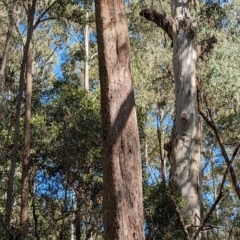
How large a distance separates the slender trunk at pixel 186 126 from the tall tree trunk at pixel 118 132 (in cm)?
381

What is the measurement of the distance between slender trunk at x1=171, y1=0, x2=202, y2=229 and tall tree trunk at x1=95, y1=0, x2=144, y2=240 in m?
3.81

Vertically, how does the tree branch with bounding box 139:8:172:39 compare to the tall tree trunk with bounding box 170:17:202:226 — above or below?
above

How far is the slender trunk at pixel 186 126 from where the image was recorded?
6.59 meters

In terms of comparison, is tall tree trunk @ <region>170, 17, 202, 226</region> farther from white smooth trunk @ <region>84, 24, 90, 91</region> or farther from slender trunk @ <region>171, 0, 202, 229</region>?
white smooth trunk @ <region>84, 24, 90, 91</region>

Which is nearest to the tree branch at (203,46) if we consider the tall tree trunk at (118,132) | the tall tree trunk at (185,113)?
the tall tree trunk at (185,113)

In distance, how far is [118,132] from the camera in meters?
2.58

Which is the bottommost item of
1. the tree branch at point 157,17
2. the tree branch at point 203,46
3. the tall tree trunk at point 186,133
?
the tall tree trunk at point 186,133

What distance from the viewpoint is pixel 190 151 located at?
6.84 meters

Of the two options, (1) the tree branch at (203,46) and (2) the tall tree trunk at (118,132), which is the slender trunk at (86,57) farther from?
(2) the tall tree trunk at (118,132)

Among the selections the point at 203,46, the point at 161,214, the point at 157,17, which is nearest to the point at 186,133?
the point at 161,214

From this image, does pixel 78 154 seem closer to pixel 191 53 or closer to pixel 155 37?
pixel 191 53

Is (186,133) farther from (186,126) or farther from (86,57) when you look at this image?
(86,57)

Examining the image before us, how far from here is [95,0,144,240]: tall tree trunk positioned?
94.5 inches

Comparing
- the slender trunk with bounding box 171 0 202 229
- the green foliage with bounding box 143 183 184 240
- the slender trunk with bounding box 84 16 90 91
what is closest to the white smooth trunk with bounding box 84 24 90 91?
the slender trunk with bounding box 84 16 90 91
